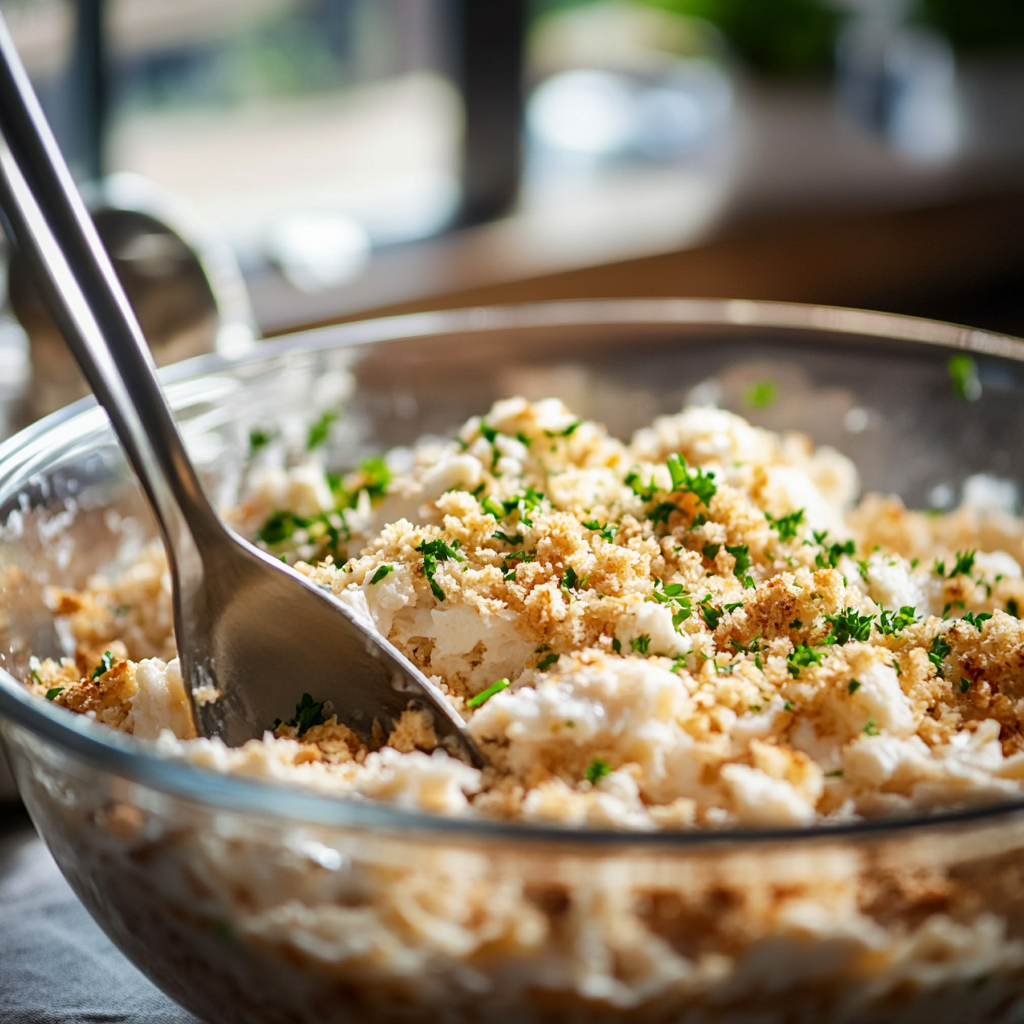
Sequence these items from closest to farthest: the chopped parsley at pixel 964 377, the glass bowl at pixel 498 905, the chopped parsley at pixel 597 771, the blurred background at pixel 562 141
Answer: the glass bowl at pixel 498 905
the chopped parsley at pixel 597 771
the chopped parsley at pixel 964 377
the blurred background at pixel 562 141

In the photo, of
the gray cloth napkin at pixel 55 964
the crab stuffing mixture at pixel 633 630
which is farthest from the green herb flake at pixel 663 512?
the gray cloth napkin at pixel 55 964

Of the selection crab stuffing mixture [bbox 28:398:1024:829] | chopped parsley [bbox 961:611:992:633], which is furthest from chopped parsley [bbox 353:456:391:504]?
chopped parsley [bbox 961:611:992:633]

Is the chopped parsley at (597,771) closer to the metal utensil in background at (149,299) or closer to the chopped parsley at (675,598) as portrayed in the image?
the chopped parsley at (675,598)

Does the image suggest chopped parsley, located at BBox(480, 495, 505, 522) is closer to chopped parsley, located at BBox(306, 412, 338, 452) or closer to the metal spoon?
the metal spoon

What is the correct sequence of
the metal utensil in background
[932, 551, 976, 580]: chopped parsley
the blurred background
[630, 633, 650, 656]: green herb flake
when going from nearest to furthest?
[630, 633, 650, 656]: green herb flake, [932, 551, 976, 580]: chopped parsley, the metal utensil in background, the blurred background

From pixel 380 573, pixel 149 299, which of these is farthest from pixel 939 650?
pixel 149 299
